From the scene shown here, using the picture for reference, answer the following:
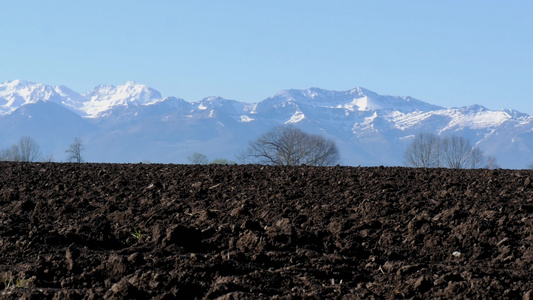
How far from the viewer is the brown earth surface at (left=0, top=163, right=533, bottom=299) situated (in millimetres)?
5672

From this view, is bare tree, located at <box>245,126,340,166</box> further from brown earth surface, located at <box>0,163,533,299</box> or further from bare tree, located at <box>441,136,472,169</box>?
brown earth surface, located at <box>0,163,533,299</box>

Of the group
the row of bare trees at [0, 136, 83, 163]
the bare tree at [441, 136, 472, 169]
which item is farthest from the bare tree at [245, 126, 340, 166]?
the bare tree at [441, 136, 472, 169]

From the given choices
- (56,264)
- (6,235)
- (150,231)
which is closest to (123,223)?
(150,231)

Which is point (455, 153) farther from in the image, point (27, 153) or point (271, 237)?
point (271, 237)

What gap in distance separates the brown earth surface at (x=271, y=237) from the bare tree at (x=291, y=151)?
4290 centimetres

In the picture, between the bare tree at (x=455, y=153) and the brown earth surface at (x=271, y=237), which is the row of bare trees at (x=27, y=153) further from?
the brown earth surface at (x=271, y=237)

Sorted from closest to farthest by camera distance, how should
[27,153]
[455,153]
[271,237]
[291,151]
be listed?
[271,237]
[291,151]
[27,153]
[455,153]

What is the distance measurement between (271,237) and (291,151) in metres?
57.7

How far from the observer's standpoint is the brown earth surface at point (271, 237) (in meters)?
5.67

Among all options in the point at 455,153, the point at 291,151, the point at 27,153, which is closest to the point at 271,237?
the point at 291,151

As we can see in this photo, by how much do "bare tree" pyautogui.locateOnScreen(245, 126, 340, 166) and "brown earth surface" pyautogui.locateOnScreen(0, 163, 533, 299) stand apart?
42.9 m

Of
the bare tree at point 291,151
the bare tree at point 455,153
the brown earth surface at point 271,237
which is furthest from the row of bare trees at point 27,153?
the brown earth surface at point 271,237

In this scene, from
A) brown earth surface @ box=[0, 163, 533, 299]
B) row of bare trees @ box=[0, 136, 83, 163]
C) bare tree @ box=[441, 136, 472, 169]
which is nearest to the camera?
brown earth surface @ box=[0, 163, 533, 299]

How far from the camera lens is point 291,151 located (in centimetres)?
6506
